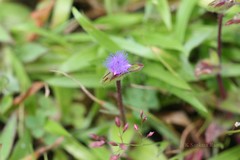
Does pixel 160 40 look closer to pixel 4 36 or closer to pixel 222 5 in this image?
pixel 222 5

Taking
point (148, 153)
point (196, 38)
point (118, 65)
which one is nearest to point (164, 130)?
point (148, 153)

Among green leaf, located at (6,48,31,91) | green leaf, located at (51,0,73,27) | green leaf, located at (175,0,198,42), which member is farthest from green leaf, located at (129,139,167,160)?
green leaf, located at (51,0,73,27)

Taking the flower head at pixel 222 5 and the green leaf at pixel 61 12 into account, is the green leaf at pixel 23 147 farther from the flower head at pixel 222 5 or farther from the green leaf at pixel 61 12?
the flower head at pixel 222 5

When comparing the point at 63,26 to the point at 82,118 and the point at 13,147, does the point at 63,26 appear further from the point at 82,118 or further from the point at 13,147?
the point at 13,147

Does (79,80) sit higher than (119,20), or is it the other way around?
(119,20)

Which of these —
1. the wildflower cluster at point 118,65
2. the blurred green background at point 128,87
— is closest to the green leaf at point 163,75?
the blurred green background at point 128,87

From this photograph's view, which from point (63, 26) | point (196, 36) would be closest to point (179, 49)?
point (196, 36)
